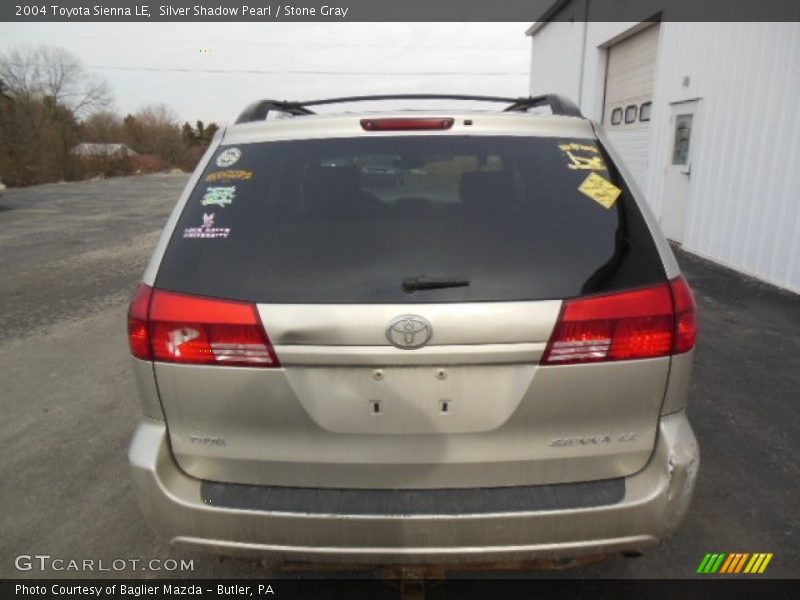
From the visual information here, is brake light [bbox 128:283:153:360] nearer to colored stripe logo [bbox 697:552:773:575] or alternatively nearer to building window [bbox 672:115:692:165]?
colored stripe logo [bbox 697:552:773:575]

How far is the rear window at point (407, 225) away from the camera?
1714mm

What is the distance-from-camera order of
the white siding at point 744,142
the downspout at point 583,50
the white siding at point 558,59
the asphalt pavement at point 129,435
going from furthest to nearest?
the white siding at point 558,59 → the downspout at point 583,50 → the white siding at point 744,142 → the asphalt pavement at point 129,435

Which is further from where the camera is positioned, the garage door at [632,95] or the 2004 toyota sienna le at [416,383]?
the garage door at [632,95]

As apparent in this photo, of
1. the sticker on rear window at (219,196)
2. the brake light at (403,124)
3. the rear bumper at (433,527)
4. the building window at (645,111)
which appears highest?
the building window at (645,111)

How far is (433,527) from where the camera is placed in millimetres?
1713

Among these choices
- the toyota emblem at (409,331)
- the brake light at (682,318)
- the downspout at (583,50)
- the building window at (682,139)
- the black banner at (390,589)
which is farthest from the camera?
the downspout at (583,50)

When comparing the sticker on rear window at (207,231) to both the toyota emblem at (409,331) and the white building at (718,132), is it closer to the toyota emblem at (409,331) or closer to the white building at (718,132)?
the toyota emblem at (409,331)

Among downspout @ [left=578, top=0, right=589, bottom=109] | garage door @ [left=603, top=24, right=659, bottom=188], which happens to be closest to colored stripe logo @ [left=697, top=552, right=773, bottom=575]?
garage door @ [left=603, top=24, right=659, bottom=188]

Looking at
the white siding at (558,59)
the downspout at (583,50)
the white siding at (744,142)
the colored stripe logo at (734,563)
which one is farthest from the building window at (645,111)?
the colored stripe logo at (734,563)

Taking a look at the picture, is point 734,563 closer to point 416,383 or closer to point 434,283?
point 416,383

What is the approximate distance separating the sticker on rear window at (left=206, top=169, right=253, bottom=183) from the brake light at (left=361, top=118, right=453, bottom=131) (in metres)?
0.44

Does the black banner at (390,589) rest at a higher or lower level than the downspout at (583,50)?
lower

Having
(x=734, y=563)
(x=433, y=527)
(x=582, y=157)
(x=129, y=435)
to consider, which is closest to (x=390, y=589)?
(x=433, y=527)

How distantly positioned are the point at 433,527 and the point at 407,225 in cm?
94
